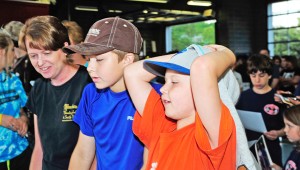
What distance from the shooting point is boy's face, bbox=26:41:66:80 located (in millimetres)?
1882

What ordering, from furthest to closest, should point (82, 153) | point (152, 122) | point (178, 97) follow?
1. point (82, 153)
2. point (152, 122)
3. point (178, 97)

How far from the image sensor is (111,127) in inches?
63.9

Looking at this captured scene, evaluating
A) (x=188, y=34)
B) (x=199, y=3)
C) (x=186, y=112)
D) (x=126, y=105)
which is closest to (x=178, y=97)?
(x=186, y=112)

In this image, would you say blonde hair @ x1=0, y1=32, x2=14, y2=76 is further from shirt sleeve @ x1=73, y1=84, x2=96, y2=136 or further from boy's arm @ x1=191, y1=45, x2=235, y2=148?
boy's arm @ x1=191, y1=45, x2=235, y2=148

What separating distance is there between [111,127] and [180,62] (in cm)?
45

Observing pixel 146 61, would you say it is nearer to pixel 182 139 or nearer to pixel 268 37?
pixel 182 139

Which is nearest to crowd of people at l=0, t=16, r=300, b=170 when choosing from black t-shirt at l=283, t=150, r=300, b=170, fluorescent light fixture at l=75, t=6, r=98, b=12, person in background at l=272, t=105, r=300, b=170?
black t-shirt at l=283, t=150, r=300, b=170

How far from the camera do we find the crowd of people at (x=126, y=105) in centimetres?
127

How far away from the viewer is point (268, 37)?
14734mm

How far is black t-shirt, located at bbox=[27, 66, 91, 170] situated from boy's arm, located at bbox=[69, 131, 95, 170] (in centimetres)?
12

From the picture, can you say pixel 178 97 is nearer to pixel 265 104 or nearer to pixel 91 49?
pixel 91 49

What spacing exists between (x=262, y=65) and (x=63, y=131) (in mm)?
2479

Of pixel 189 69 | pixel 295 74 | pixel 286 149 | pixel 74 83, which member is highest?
pixel 189 69

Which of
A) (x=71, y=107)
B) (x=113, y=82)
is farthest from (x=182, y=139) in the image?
(x=71, y=107)
